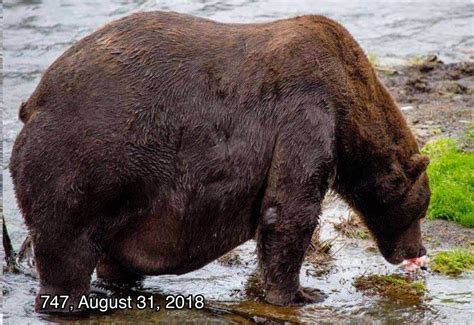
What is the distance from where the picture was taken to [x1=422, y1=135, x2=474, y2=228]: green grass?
973 cm

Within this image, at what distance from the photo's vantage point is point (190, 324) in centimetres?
749

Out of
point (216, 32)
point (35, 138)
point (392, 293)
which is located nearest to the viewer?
point (35, 138)

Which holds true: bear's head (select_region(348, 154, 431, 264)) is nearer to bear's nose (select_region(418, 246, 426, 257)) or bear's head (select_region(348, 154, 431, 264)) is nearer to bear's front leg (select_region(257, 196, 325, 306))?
bear's nose (select_region(418, 246, 426, 257))

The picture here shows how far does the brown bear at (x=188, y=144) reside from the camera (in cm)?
726

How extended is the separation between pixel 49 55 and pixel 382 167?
719 centimetres

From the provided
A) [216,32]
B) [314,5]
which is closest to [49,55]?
[314,5]

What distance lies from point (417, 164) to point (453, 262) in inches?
35.0

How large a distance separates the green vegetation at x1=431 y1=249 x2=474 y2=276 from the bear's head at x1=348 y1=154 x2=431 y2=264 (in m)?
0.16

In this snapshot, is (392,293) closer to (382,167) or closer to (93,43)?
(382,167)

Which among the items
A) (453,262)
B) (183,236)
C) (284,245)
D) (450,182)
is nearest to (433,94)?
(450,182)

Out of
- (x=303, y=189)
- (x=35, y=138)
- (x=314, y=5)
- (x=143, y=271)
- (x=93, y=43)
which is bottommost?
(x=314, y=5)

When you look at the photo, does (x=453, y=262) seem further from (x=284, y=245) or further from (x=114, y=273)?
(x=114, y=273)

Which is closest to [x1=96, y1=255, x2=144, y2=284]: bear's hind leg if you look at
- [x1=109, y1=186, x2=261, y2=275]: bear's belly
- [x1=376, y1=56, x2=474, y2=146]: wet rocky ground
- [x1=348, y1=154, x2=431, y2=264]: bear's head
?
[x1=109, y1=186, x2=261, y2=275]: bear's belly

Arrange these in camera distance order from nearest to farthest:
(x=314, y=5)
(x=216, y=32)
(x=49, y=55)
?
1. (x=216, y=32)
2. (x=49, y=55)
3. (x=314, y=5)
